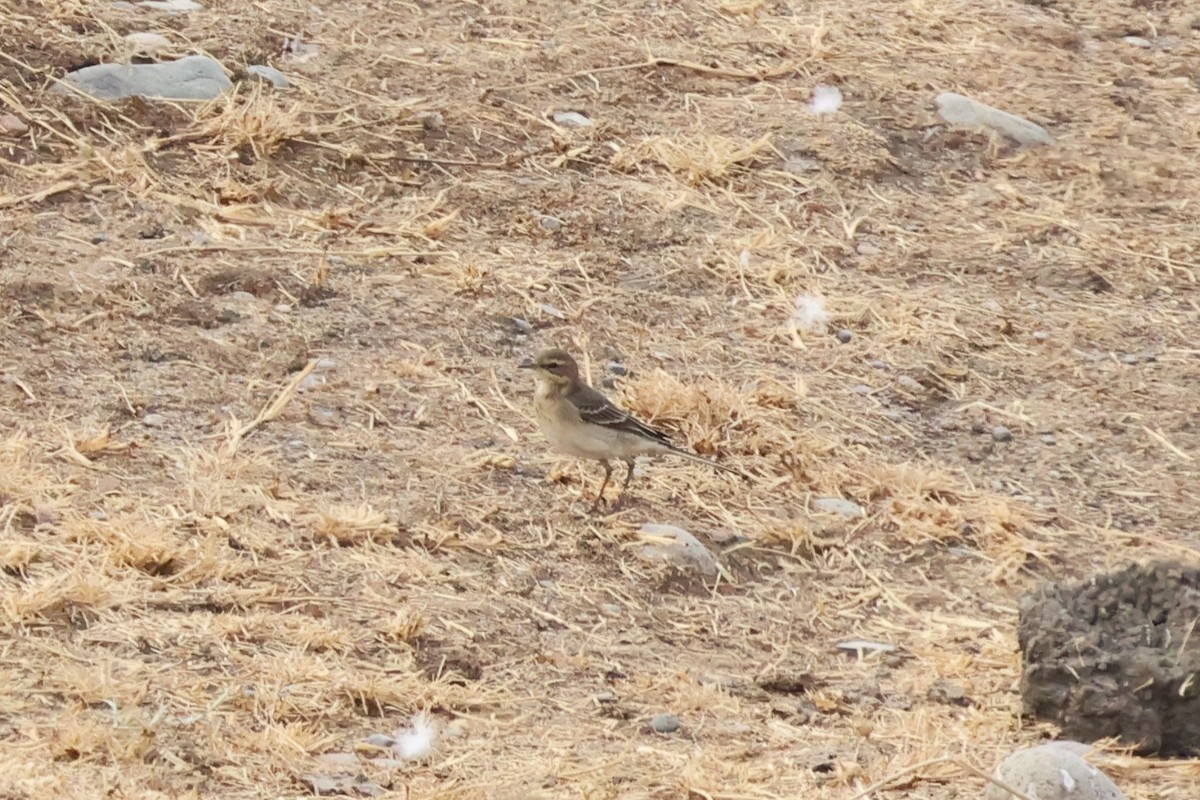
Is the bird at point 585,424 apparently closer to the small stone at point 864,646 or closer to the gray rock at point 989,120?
the small stone at point 864,646

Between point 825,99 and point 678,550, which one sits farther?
point 825,99

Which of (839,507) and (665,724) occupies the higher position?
(665,724)

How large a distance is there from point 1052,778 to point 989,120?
6414 mm

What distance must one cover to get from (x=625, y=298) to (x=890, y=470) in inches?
66.9

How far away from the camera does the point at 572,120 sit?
9.86 m

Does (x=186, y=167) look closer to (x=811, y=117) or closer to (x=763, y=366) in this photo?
(x=763, y=366)

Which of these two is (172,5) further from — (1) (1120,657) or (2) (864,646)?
(1) (1120,657)

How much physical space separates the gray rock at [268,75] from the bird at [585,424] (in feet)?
9.48

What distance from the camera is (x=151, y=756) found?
15.8 ft

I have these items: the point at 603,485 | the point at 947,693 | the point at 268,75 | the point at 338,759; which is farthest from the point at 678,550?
the point at 268,75

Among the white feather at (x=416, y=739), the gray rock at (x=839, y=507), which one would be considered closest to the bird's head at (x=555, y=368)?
the gray rock at (x=839, y=507)

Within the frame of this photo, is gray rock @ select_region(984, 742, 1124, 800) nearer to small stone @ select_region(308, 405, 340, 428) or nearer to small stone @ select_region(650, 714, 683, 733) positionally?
small stone @ select_region(650, 714, 683, 733)

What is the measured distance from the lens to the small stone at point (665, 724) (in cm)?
545

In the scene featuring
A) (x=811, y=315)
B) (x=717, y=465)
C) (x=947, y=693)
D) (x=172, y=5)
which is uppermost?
(x=172, y=5)
